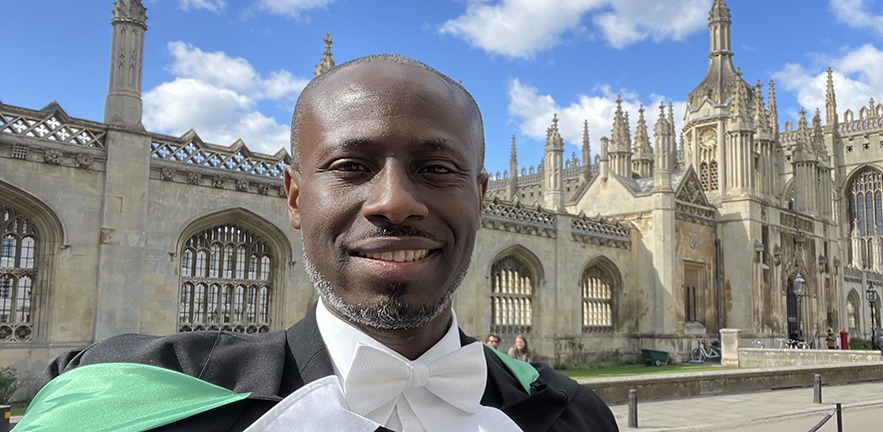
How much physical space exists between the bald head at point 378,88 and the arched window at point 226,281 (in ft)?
44.4

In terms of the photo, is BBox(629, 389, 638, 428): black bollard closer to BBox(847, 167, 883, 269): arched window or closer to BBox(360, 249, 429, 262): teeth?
BBox(360, 249, 429, 262): teeth

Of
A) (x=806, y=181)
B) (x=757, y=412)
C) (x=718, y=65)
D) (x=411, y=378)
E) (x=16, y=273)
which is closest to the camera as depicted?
(x=411, y=378)

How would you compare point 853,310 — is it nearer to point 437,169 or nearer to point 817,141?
point 817,141

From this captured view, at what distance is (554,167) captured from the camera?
23234mm

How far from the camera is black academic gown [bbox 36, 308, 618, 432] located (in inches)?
50.2

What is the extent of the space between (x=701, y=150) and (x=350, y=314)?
30.9 meters

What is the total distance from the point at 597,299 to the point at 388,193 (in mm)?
24149

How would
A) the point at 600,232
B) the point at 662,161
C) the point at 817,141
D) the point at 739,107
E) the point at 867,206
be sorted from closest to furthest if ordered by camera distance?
the point at 600,232, the point at 662,161, the point at 739,107, the point at 817,141, the point at 867,206

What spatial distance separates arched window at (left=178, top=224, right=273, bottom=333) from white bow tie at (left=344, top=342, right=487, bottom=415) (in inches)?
538

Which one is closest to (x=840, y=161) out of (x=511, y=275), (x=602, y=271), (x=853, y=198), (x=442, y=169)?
(x=853, y=198)

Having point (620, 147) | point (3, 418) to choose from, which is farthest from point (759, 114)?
point (3, 418)

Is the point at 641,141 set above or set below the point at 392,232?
above

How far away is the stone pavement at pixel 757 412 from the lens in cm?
1027

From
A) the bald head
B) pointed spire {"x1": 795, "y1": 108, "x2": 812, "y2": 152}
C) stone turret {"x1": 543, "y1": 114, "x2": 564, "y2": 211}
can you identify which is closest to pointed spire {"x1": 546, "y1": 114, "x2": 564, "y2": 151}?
stone turret {"x1": 543, "y1": 114, "x2": 564, "y2": 211}
